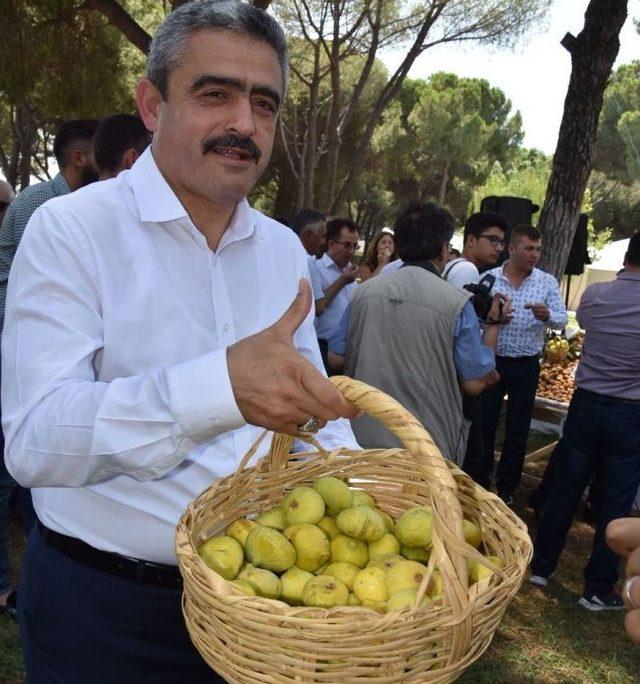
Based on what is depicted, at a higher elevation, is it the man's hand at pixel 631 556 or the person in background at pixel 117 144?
the person in background at pixel 117 144

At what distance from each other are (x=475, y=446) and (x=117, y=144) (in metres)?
2.70

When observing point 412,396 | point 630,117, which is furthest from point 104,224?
point 630,117

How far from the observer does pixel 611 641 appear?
3689 millimetres

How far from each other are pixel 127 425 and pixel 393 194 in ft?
123

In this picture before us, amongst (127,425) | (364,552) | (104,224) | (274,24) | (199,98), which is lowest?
(364,552)

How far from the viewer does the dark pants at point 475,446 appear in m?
3.67

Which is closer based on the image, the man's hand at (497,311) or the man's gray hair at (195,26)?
the man's gray hair at (195,26)

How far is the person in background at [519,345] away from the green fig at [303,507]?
395 cm

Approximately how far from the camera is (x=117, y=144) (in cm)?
328

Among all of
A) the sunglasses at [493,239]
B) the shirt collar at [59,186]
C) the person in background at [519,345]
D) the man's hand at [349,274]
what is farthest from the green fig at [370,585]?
the sunglasses at [493,239]

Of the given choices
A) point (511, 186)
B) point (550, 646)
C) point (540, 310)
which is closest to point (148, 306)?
point (550, 646)

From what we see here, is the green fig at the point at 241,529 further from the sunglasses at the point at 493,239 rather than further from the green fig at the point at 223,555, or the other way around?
the sunglasses at the point at 493,239

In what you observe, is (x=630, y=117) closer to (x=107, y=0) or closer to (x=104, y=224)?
(x=107, y=0)

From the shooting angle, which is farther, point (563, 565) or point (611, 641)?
point (563, 565)
